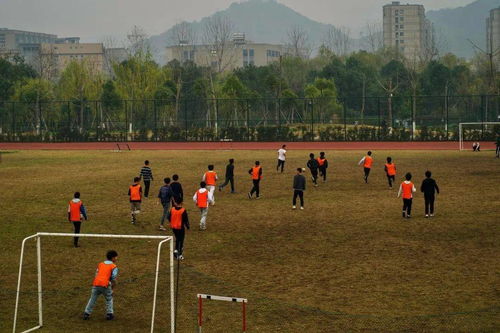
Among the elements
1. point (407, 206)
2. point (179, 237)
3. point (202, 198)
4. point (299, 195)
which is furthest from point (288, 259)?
point (299, 195)

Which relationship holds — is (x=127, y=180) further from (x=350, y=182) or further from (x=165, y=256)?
(x=165, y=256)

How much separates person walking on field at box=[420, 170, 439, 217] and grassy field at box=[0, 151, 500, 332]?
0.36 meters

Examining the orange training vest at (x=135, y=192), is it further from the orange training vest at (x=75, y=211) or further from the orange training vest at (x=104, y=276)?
the orange training vest at (x=104, y=276)

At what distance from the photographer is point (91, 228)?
77.0ft

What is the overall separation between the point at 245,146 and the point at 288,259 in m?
42.8

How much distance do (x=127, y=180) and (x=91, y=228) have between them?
12138 mm

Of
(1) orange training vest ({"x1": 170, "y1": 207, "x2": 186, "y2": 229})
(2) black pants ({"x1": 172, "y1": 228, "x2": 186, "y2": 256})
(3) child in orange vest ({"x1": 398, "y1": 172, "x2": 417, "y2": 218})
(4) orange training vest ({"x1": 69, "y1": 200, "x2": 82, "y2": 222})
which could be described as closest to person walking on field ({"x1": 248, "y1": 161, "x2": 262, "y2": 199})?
(3) child in orange vest ({"x1": 398, "y1": 172, "x2": 417, "y2": 218})

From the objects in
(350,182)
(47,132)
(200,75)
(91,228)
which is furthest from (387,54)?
(91,228)

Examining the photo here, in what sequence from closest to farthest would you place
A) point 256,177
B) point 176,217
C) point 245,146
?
1. point 176,217
2. point 256,177
3. point 245,146

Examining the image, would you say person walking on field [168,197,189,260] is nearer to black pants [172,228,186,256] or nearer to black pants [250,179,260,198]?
black pants [172,228,186,256]

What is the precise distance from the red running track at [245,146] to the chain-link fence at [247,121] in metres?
2.31

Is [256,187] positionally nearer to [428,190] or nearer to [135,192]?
[135,192]

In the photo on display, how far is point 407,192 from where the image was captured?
2397 cm

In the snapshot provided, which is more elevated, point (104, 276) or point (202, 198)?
point (202, 198)
